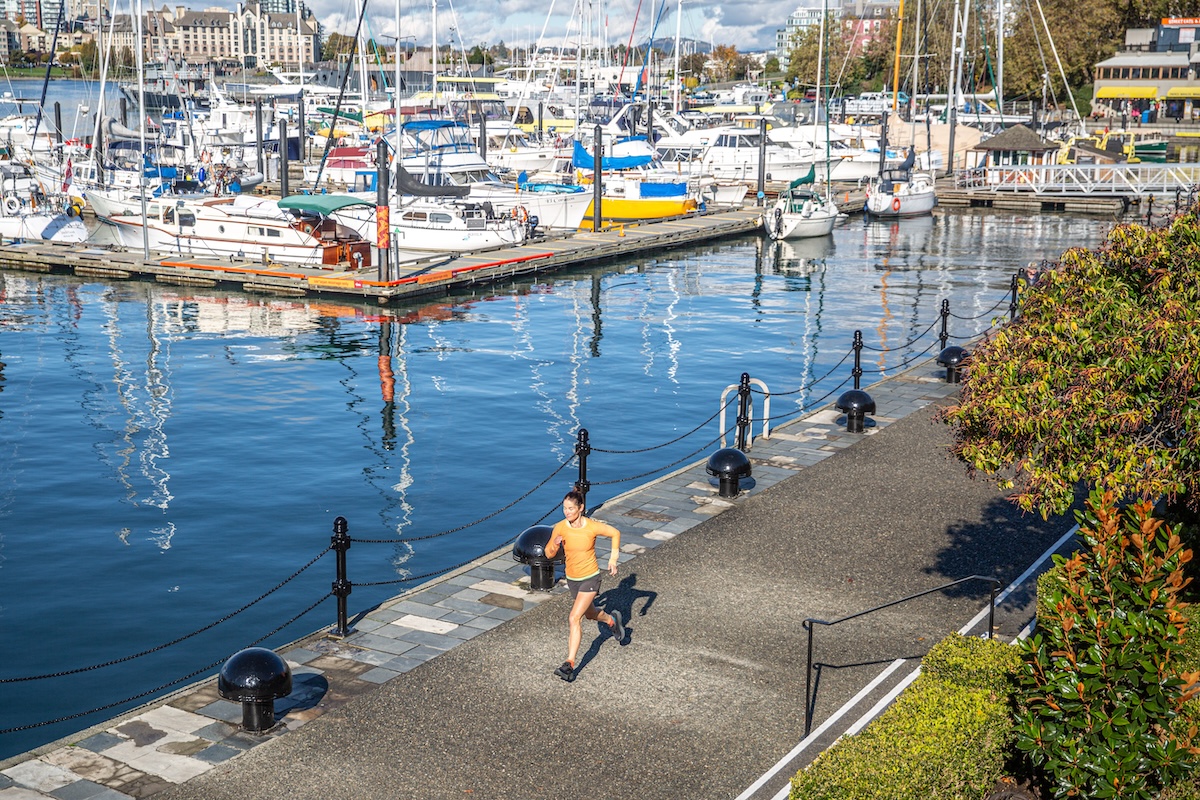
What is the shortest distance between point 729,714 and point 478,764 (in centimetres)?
230

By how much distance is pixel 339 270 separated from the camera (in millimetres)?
43188

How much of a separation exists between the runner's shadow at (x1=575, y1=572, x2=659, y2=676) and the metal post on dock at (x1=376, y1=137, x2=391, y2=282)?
26075 mm

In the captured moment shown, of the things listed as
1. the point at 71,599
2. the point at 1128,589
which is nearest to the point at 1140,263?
the point at 1128,589

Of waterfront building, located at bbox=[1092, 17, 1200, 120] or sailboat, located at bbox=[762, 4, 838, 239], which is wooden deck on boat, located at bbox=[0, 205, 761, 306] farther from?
waterfront building, located at bbox=[1092, 17, 1200, 120]

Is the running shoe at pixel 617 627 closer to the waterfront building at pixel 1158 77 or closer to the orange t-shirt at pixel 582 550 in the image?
the orange t-shirt at pixel 582 550

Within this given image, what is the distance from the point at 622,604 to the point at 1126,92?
10873cm

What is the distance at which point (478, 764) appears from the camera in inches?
396

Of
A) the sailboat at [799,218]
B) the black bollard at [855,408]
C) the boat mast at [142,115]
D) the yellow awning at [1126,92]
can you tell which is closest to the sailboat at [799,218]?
the sailboat at [799,218]

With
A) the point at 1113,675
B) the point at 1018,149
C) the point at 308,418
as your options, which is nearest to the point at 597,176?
the point at 308,418

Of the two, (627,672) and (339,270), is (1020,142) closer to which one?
(339,270)

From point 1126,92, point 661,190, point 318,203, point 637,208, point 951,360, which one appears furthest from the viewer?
point 1126,92

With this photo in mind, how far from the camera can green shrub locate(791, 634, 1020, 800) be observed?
8398 millimetres

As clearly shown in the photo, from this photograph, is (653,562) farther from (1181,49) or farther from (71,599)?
(1181,49)

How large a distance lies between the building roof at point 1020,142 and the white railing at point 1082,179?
109cm
